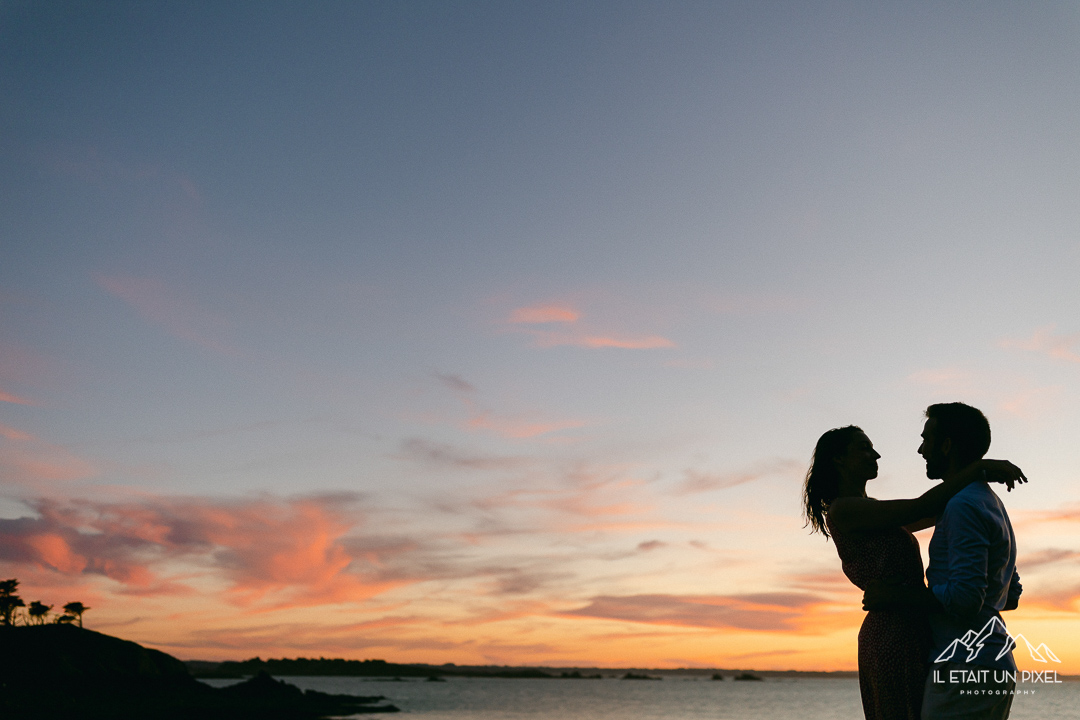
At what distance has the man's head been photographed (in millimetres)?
4234

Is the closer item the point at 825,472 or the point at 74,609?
the point at 825,472

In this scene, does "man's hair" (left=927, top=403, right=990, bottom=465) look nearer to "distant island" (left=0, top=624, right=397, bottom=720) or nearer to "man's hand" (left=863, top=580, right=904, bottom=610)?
"man's hand" (left=863, top=580, right=904, bottom=610)

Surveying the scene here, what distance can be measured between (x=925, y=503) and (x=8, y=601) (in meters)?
98.5

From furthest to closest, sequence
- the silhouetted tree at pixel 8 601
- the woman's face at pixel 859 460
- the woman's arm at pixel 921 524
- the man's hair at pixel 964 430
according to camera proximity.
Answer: the silhouetted tree at pixel 8 601
the woman's face at pixel 859 460
the woman's arm at pixel 921 524
the man's hair at pixel 964 430

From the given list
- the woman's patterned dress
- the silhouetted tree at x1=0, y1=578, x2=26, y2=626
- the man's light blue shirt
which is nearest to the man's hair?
the man's light blue shirt

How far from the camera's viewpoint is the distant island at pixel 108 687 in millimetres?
49844

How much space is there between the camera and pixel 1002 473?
164 inches

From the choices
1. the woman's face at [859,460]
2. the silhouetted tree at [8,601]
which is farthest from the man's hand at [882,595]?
the silhouetted tree at [8,601]

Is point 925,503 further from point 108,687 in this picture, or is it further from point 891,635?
point 108,687

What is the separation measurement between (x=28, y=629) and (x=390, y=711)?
37.9 m

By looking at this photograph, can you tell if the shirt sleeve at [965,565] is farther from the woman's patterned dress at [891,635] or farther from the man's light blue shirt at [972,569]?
the woman's patterned dress at [891,635]

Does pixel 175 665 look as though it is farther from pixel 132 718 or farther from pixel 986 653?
pixel 986 653

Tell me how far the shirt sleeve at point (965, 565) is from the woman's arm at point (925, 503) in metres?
0.14

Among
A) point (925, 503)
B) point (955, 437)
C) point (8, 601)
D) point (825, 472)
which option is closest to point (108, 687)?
point (8, 601)
